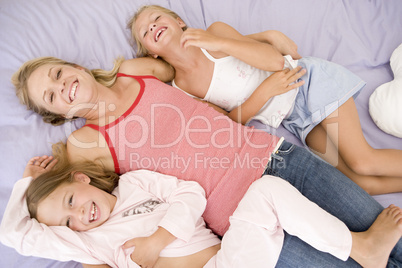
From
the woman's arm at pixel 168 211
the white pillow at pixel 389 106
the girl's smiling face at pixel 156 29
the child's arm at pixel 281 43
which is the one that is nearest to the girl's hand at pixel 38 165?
the woman's arm at pixel 168 211

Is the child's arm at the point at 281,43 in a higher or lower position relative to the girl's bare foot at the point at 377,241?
higher

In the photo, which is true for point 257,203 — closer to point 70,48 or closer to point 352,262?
point 352,262

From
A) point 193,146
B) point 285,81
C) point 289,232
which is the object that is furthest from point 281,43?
point 289,232

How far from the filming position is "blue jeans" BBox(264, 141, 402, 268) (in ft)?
3.13

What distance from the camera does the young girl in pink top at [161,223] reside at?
93cm

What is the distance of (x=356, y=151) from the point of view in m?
1.18

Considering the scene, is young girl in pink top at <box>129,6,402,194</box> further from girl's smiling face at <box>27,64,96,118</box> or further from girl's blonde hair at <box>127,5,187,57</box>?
girl's smiling face at <box>27,64,96,118</box>

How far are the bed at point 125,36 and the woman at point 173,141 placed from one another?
0.11m

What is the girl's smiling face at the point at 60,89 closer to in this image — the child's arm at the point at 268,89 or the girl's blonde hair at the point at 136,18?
the girl's blonde hair at the point at 136,18

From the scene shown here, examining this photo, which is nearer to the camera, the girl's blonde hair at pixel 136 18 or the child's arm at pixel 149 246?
the child's arm at pixel 149 246

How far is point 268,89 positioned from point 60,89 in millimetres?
788

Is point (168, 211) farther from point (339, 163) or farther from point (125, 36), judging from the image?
point (125, 36)

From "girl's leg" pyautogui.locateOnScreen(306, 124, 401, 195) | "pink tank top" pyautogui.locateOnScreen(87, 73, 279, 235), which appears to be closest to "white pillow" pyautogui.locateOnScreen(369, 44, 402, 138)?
"girl's leg" pyautogui.locateOnScreen(306, 124, 401, 195)

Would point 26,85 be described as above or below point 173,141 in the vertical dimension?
above
